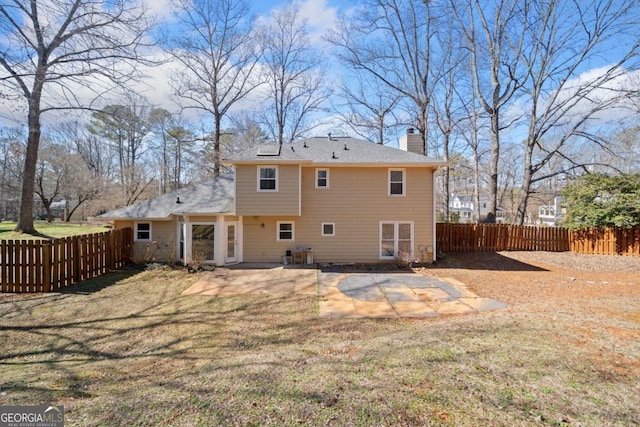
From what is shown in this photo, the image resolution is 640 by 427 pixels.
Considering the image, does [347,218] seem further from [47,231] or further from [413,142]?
[47,231]

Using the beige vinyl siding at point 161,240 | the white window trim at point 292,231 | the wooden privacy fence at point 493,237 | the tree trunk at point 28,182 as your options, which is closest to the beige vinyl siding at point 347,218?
the white window trim at point 292,231

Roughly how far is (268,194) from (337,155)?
11.5 ft

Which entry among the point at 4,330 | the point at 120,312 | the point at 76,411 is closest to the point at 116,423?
the point at 76,411

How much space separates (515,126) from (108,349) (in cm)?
2517

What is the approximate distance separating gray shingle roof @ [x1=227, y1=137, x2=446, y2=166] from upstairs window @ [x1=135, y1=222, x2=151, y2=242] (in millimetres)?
4639

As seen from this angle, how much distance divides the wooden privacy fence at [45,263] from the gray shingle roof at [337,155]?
18.5 ft

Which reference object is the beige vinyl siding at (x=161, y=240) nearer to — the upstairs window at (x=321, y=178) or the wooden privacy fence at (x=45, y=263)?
the wooden privacy fence at (x=45, y=263)

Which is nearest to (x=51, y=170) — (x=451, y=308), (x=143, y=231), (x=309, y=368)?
(x=143, y=231)

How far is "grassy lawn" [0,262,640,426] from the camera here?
2762 millimetres

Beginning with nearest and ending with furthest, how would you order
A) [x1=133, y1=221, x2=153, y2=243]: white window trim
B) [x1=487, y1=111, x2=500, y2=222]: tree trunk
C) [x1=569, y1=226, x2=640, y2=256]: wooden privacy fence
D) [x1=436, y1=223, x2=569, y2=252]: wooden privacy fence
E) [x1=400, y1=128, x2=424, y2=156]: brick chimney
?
[x1=133, y1=221, x2=153, y2=243]: white window trim, [x1=569, y1=226, x2=640, y2=256]: wooden privacy fence, [x1=400, y1=128, x2=424, y2=156]: brick chimney, [x1=436, y1=223, x2=569, y2=252]: wooden privacy fence, [x1=487, y1=111, x2=500, y2=222]: tree trunk

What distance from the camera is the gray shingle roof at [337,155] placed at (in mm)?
11641

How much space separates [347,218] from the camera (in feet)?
41.0

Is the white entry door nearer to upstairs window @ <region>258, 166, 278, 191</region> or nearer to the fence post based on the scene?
upstairs window @ <region>258, 166, 278, 191</region>

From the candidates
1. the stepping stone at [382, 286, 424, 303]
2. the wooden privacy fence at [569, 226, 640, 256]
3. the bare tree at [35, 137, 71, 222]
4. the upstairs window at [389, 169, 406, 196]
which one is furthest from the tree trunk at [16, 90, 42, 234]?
the wooden privacy fence at [569, 226, 640, 256]
